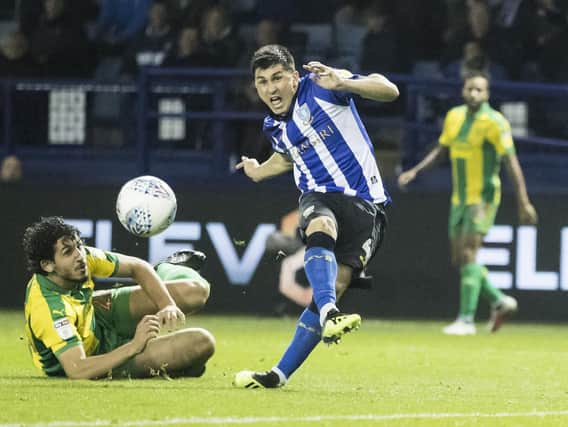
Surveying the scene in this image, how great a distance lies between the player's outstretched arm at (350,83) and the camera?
25.3 feet

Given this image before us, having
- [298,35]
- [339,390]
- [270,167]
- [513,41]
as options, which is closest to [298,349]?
[339,390]

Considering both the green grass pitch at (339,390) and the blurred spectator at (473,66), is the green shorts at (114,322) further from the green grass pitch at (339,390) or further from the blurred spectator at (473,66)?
the blurred spectator at (473,66)

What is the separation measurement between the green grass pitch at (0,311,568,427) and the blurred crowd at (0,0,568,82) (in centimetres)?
381

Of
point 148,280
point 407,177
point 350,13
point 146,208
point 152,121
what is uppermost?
point 350,13

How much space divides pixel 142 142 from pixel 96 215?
0.82 meters

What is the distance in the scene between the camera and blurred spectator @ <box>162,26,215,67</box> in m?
14.9

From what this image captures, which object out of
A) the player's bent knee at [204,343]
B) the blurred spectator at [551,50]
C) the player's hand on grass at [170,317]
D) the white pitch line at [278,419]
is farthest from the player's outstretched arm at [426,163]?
the white pitch line at [278,419]

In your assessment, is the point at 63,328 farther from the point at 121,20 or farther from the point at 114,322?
the point at 121,20

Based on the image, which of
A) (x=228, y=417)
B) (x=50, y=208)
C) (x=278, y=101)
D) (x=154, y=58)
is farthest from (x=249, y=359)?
(x=154, y=58)

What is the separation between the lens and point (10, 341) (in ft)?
36.9

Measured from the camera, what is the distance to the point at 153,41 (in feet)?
51.5

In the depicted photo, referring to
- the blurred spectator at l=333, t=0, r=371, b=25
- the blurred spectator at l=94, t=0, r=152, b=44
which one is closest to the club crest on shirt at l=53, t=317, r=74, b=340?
the blurred spectator at l=94, t=0, r=152, b=44

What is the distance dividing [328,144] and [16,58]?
7.38 meters

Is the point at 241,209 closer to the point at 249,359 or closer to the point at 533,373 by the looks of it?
the point at 249,359
